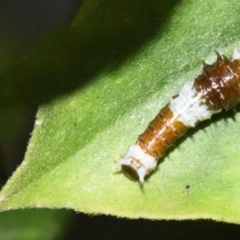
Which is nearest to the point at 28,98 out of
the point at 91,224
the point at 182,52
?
the point at 182,52

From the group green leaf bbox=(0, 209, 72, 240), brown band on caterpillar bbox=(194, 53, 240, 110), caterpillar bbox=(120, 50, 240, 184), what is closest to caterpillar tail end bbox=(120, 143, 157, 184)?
caterpillar bbox=(120, 50, 240, 184)

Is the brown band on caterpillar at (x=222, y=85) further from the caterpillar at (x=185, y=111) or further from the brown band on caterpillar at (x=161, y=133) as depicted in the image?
the brown band on caterpillar at (x=161, y=133)

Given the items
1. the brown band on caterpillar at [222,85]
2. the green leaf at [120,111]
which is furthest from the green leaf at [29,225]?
the brown band on caterpillar at [222,85]

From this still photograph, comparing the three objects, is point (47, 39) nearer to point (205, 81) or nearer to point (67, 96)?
point (67, 96)

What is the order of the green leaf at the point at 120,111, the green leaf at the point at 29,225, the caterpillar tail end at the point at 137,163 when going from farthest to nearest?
1. the green leaf at the point at 29,225
2. the caterpillar tail end at the point at 137,163
3. the green leaf at the point at 120,111

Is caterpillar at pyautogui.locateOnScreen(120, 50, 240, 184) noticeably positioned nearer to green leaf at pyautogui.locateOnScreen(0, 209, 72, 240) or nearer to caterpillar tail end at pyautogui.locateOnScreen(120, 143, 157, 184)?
caterpillar tail end at pyautogui.locateOnScreen(120, 143, 157, 184)

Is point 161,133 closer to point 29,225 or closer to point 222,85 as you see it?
point 222,85

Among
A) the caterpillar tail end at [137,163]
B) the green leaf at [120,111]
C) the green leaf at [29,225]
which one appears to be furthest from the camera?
the green leaf at [29,225]
